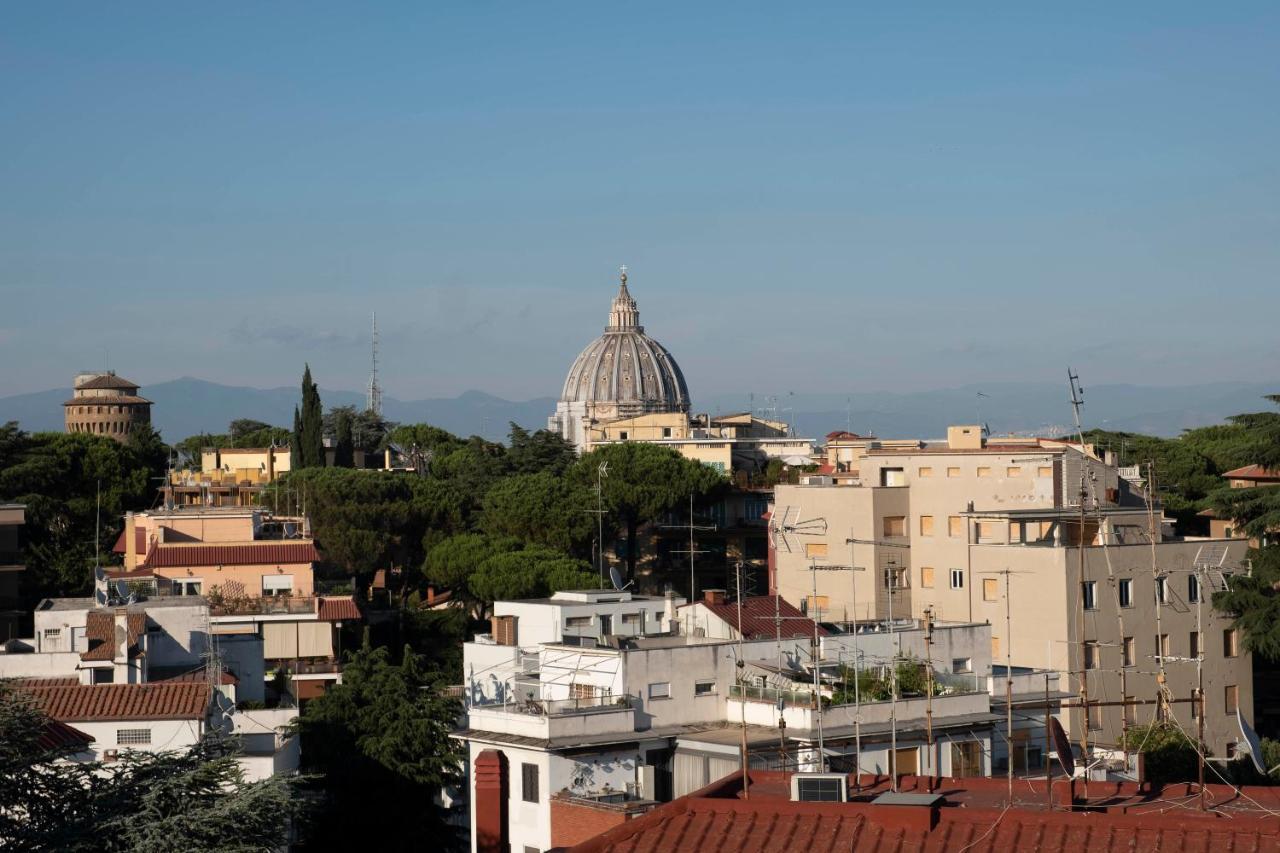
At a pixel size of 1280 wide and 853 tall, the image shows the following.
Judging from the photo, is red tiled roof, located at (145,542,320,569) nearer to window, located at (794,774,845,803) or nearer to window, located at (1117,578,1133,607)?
window, located at (1117,578,1133,607)

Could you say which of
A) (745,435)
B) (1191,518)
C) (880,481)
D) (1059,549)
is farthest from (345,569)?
(745,435)

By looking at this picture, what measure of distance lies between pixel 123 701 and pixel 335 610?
580 inches

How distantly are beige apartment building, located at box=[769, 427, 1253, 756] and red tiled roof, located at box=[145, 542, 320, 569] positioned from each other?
9983 millimetres

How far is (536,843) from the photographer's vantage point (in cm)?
1839

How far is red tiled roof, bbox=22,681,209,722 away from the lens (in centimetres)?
2456

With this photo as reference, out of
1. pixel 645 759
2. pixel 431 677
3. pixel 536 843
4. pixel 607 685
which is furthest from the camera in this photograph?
pixel 431 677

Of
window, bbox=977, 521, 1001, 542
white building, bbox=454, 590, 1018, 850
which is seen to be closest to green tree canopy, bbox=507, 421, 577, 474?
window, bbox=977, 521, 1001, 542

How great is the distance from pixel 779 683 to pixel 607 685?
1.79 m

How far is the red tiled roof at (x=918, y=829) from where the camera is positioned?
35.4 ft

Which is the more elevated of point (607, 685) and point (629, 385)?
point (629, 385)

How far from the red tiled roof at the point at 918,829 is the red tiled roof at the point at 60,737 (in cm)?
949

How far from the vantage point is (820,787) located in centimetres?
1239

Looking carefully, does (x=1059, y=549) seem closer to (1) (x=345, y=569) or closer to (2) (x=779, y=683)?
(2) (x=779, y=683)

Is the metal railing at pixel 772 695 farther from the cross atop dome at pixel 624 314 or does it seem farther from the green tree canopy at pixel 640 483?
the cross atop dome at pixel 624 314
